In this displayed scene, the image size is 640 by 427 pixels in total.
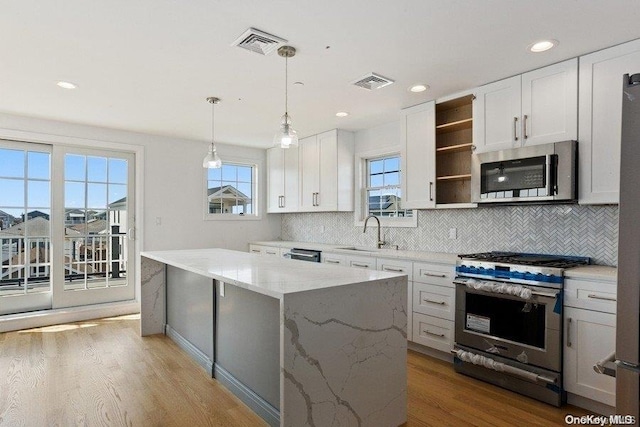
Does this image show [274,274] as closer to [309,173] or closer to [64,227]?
[309,173]

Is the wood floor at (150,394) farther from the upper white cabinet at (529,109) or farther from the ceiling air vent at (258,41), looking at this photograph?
the ceiling air vent at (258,41)

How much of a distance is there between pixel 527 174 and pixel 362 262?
1.78 metres

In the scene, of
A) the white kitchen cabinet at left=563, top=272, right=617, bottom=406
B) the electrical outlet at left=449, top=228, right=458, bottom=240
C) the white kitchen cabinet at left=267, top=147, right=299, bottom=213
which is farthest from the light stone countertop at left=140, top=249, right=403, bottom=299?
the white kitchen cabinet at left=267, top=147, right=299, bottom=213

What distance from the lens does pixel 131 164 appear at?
16.3 ft

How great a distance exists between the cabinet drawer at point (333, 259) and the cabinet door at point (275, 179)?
1603 mm

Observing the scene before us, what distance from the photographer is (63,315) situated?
431 centimetres

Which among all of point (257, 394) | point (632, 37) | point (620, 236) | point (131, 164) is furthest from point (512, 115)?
point (131, 164)

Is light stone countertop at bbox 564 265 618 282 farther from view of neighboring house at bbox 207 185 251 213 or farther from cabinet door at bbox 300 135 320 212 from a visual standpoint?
view of neighboring house at bbox 207 185 251 213

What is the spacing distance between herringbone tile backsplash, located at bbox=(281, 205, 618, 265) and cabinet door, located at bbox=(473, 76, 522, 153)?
656mm

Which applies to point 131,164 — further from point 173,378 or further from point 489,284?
point 489,284

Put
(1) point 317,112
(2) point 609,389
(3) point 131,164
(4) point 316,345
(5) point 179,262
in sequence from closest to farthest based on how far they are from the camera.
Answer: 1. (4) point 316,345
2. (2) point 609,389
3. (5) point 179,262
4. (1) point 317,112
5. (3) point 131,164

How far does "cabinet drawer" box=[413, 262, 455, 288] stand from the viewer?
311 centimetres

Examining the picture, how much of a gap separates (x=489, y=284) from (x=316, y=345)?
1572 mm

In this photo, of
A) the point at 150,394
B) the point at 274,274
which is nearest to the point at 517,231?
the point at 274,274
